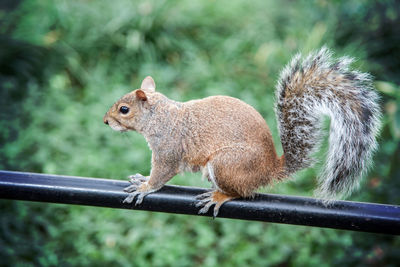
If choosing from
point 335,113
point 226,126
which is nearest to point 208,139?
point 226,126

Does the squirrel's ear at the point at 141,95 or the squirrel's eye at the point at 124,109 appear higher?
the squirrel's ear at the point at 141,95

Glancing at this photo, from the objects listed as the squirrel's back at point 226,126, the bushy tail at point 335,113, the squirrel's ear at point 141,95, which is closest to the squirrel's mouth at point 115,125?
the squirrel's ear at point 141,95

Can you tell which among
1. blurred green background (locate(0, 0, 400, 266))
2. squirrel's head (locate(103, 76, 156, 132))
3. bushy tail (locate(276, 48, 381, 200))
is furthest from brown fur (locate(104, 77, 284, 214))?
blurred green background (locate(0, 0, 400, 266))

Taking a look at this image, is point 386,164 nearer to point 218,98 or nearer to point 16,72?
point 218,98

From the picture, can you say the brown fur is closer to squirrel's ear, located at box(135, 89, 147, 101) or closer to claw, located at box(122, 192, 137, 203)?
squirrel's ear, located at box(135, 89, 147, 101)

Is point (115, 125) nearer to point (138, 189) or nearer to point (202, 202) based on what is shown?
point (138, 189)

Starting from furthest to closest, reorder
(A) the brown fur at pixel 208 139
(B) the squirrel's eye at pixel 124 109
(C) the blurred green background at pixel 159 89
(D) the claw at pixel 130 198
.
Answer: (C) the blurred green background at pixel 159 89, (B) the squirrel's eye at pixel 124 109, (A) the brown fur at pixel 208 139, (D) the claw at pixel 130 198

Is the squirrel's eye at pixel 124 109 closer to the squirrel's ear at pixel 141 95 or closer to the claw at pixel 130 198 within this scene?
the squirrel's ear at pixel 141 95

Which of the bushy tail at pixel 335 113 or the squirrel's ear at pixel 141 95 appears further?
the squirrel's ear at pixel 141 95

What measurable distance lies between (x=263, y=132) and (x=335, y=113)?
265 mm

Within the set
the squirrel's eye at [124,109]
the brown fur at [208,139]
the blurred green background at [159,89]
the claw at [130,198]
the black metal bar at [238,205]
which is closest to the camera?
the black metal bar at [238,205]

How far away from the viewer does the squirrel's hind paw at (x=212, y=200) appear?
1321 mm

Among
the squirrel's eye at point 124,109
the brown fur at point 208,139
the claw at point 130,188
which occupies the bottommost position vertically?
the claw at point 130,188

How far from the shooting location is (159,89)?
351cm
